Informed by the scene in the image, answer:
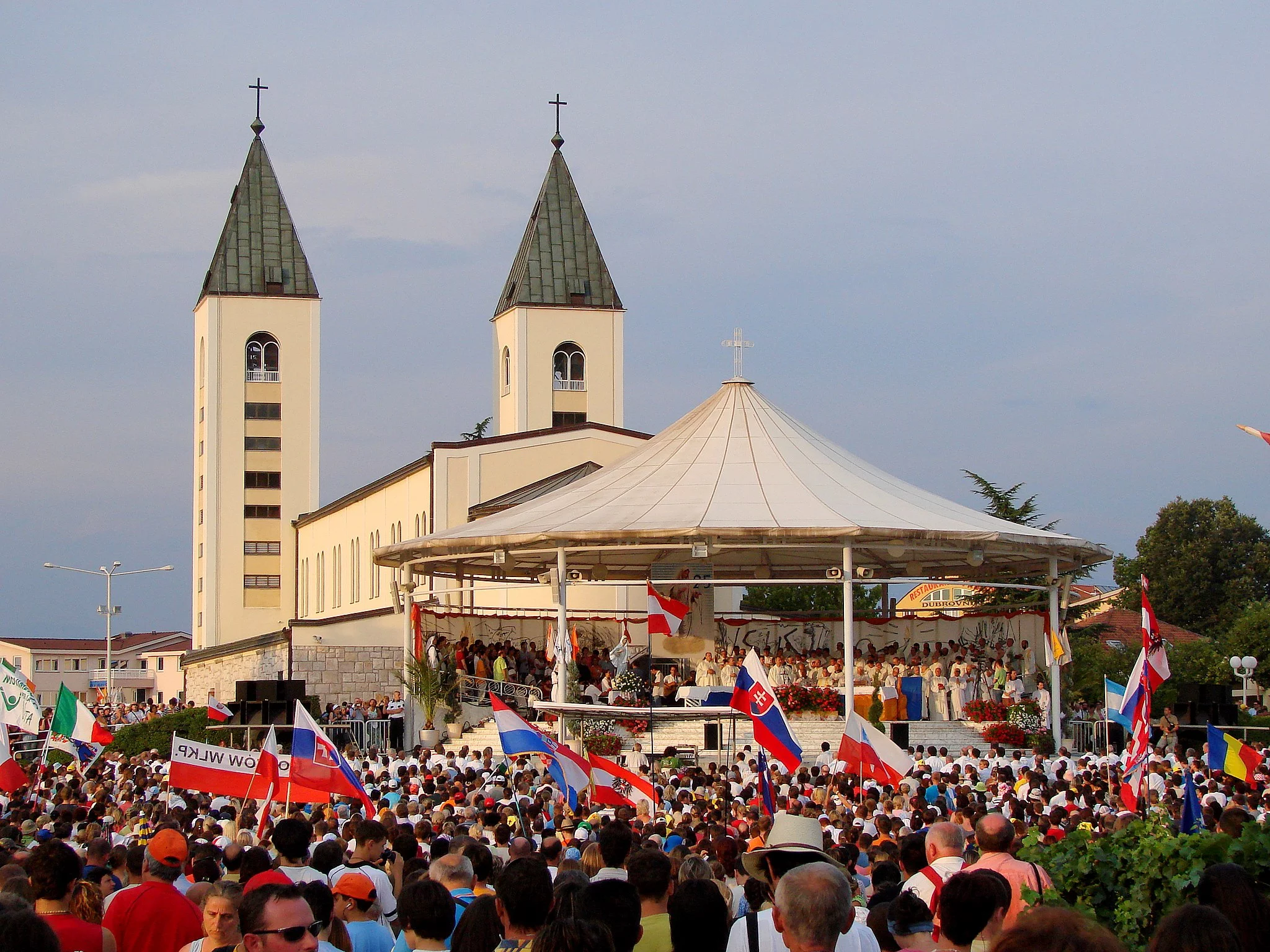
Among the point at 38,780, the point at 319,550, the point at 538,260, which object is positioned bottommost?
the point at 38,780

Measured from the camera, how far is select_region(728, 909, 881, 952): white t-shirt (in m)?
6.24

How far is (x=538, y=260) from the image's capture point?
60.8m

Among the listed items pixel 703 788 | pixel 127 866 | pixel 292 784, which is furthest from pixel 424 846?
pixel 703 788

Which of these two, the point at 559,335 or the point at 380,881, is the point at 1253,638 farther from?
the point at 380,881

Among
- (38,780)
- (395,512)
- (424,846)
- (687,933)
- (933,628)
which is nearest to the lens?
(687,933)

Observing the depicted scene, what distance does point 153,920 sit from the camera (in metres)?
7.40

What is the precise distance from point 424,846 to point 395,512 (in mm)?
38638

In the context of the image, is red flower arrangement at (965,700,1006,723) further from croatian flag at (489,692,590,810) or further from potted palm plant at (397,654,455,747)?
croatian flag at (489,692,590,810)

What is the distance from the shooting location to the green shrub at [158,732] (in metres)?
34.0

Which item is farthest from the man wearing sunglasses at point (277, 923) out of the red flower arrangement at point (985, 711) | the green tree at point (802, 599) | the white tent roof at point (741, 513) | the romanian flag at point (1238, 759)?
the green tree at point (802, 599)

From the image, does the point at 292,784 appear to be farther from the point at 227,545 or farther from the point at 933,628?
the point at 227,545

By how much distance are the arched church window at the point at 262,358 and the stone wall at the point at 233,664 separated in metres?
10.8

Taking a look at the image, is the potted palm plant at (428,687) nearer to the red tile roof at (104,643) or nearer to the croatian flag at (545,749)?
the croatian flag at (545,749)

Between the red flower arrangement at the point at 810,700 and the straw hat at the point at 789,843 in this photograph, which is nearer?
the straw hat at the point at 789,843
